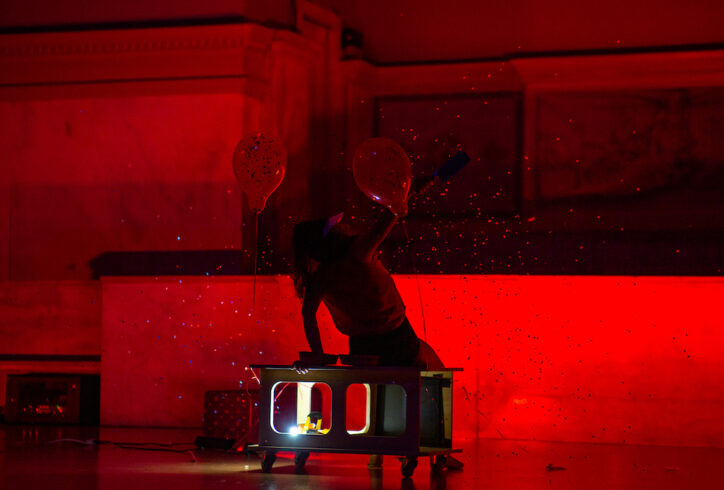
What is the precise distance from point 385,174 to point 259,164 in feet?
3.29

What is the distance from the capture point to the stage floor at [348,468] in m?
4.11

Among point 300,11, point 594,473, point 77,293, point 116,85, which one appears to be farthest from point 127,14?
point 594,473

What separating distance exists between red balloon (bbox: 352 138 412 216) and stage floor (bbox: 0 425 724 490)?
Result: 1.21 m

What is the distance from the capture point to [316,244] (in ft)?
14.8

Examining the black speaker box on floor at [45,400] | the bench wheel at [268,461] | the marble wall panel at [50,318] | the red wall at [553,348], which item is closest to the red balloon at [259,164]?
the bench wheel at [268,461]

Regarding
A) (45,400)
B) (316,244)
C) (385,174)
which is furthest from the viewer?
(45,400)

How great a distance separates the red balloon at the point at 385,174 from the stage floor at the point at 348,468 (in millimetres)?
1208

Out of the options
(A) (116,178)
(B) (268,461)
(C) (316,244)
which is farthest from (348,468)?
(A) (116,178)

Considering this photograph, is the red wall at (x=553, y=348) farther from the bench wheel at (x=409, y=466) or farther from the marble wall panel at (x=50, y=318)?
the bench wheel at (x=409, y=466)

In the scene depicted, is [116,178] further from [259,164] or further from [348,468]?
[348,468]

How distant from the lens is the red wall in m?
6.08

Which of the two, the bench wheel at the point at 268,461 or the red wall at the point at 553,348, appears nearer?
the bench wheel at the point at 268,461

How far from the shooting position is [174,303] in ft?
22.5

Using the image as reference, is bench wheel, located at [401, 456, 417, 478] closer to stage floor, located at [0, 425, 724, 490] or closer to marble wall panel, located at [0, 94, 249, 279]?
stage floor, located at [0, 425, 724, 490]
